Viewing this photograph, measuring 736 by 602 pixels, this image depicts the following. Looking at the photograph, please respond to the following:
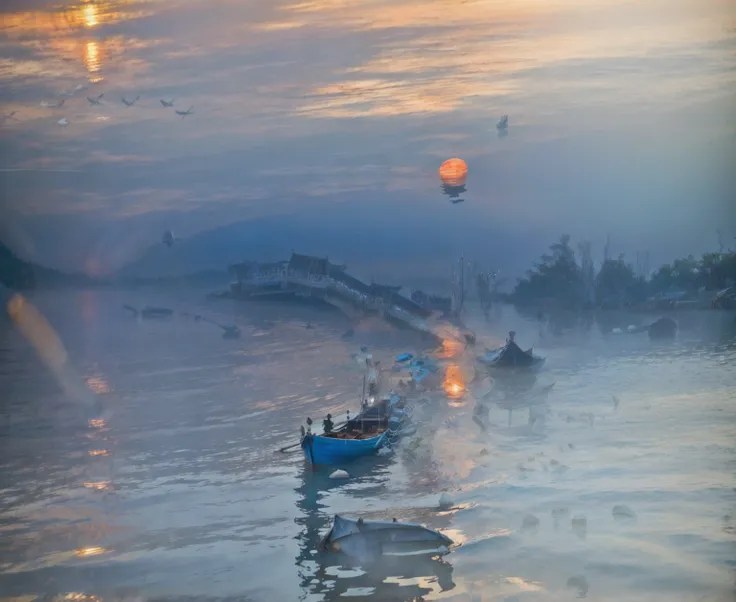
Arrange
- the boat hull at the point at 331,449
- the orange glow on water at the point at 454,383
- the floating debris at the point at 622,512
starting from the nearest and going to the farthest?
Result: the floating debris at the point at 622,512, the boat hull at the point at 331,449, the orange glow on water at the point at 454,383

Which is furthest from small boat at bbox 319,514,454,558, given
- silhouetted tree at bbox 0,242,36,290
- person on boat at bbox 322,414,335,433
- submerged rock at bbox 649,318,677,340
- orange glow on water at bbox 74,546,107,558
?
submerged rock at bbox 649,318,677,340

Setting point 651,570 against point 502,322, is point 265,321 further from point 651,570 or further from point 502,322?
point 651,570

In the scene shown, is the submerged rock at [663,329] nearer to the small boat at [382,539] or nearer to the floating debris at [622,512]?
the floating debris at [622,512]

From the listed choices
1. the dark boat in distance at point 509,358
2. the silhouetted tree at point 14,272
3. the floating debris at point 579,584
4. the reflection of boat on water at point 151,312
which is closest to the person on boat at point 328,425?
the reflection of boat on water at point 151,312

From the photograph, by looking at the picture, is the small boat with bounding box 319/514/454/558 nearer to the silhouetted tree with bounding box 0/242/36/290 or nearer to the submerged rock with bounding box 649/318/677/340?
the silhouetted tree with bounding box 0/242/36/290

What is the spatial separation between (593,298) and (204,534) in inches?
314

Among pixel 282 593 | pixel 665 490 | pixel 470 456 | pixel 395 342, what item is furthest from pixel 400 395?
pixel 282 593

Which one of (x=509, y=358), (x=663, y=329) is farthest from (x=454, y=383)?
(x=663, y=329)

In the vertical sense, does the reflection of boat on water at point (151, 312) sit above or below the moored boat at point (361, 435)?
above

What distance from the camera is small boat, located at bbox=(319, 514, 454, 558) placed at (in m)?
7.44

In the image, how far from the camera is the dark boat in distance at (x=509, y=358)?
12320mm

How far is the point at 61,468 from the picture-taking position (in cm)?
960

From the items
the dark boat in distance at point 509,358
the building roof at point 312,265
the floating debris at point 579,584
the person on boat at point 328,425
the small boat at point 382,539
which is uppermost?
the building roof at point 312,265

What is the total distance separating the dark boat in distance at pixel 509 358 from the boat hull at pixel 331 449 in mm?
3260
